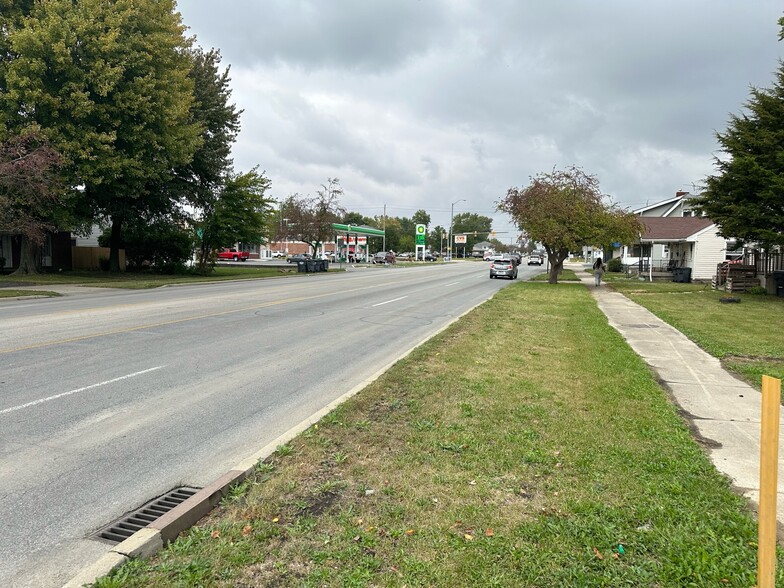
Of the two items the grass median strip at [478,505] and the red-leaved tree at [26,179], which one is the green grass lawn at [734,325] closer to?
the grass median strip at [478,505]

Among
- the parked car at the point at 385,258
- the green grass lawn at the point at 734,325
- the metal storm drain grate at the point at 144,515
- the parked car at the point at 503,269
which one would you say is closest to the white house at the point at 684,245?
the parked car at the point at 503,269

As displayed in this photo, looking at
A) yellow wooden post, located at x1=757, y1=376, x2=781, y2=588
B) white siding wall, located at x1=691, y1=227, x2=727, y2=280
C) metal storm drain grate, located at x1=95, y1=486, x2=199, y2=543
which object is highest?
white siding wall, located at x1=691, y1=227, x2=727, y2=280

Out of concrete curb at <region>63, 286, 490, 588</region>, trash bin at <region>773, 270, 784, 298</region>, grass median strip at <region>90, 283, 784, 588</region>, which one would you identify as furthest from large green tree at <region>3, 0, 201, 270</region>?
trash bin at <region>773, 270, 784, 298</region>

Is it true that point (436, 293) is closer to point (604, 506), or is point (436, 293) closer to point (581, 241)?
point (581, 241)

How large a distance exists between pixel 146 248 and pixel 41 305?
2445cm

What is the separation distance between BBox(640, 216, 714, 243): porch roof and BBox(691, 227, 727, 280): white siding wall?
74cm

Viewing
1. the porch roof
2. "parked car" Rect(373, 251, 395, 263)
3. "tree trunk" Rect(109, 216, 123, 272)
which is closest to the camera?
"tree trunk" Rect(109, 216, 123, 272)

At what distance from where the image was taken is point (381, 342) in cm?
1105

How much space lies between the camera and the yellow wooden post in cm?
212

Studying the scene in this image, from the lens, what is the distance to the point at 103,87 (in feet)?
80.0

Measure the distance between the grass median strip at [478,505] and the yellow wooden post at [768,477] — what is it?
81cm

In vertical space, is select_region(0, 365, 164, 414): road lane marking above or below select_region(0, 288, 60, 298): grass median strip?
below

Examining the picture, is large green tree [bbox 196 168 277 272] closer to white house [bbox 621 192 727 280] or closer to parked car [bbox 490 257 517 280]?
parked car [bbox 490 257 517 280]

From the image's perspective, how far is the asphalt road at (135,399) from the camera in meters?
3.79
